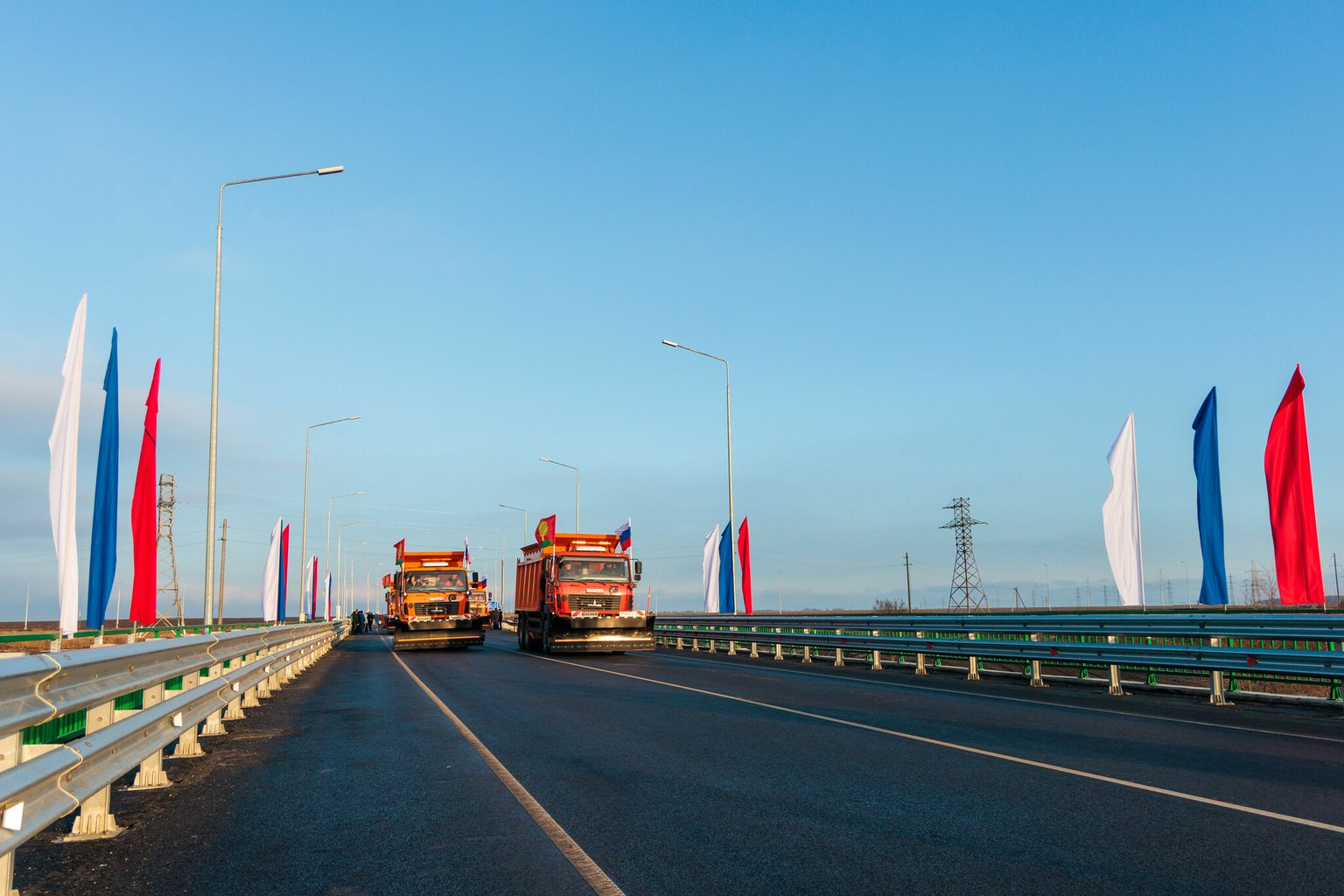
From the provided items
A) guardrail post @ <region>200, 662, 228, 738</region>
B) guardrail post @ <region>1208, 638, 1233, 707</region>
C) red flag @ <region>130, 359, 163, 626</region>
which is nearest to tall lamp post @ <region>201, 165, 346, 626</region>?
red flag @ <region>130, 359, 163, 626</region>

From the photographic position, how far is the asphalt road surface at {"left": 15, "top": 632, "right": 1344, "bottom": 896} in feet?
16.9

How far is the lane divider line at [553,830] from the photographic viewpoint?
5020 mm

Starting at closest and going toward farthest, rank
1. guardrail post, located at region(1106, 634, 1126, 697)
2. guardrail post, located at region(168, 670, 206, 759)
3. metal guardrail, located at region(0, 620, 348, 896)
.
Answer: metal guardrail, located at region(0, 620, 348, 896)
guardrail post, located at region(168, 670, 206, 759)
guardrail post, located at region(1106, 634, 1126, 697)

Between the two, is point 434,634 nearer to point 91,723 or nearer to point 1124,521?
point 1124,521


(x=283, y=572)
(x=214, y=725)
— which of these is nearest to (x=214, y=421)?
(x=214, y=725)

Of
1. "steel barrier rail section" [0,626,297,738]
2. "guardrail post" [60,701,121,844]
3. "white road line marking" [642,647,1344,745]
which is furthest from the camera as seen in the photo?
"white road line marking" [642,647,1344,745]

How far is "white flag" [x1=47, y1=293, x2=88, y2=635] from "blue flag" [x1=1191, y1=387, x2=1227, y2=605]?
20.9 metres

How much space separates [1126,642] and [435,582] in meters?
26.3

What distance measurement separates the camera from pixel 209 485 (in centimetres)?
2077

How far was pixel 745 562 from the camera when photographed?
35219 millimetres

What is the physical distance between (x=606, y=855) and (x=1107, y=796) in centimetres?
366

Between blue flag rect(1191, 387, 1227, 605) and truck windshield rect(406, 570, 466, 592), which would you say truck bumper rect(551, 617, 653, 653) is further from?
blue flag rect(1191, 387, 1227, 605)

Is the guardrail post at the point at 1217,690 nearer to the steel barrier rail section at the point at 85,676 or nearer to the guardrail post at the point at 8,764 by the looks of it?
the steel barrier rail section at the point at 85,676

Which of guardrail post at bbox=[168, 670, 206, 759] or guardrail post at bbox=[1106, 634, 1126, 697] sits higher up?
guardrail post at bbox=[168, 670, 206, 759]
